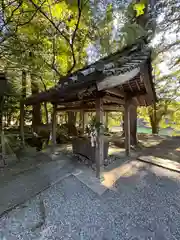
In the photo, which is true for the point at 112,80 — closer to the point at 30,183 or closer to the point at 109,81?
the point at 109,81

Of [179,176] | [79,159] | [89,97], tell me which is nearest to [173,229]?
[179,176]

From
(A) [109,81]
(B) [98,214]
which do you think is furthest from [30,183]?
(A) [109,81]

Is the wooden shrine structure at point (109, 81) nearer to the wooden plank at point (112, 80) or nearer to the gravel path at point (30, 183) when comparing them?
the wooden plank at point (112, 80)

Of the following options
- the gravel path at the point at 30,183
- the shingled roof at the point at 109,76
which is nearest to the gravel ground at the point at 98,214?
the gravel path at the point at 30,183

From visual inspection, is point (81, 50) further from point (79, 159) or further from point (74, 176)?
point (74, 176)

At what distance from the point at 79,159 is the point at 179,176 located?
2975 millimetres

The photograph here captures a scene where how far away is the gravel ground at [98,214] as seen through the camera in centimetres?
184

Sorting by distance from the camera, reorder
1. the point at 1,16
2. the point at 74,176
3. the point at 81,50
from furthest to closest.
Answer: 1. the point at 81,50
2. the point at 1,16
3. the point at 74,176

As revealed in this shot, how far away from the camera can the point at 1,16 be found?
5.04 metres

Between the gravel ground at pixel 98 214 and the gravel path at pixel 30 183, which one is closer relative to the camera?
the gravel ground at pixel 98 214

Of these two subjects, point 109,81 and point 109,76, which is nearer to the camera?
Result: point 109,76

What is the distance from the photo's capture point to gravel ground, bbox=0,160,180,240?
184 cm

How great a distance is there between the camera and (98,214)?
2197mm

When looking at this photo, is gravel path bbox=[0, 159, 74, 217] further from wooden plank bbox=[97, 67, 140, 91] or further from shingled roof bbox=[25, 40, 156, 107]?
wooden plank bbox=[97, 67, 140, 91]
